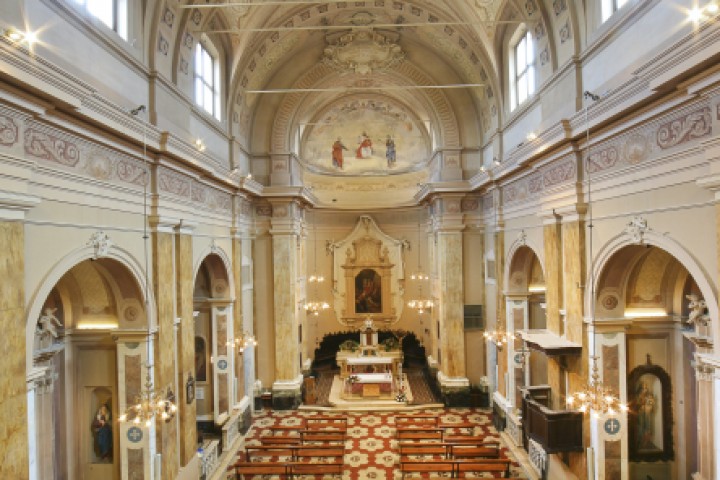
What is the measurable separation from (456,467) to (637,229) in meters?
6.51

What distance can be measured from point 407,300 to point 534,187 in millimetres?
12043

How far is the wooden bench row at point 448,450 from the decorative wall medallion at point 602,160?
6962 millimetres

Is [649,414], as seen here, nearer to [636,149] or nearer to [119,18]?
[636,149]

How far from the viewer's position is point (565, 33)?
9562 mm

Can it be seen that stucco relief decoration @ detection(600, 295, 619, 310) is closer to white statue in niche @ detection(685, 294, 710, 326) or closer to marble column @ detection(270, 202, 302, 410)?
white statue in niche @ detection(685, 294, 710, 326)

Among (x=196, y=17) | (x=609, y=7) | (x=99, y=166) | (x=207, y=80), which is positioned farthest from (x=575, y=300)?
(x=207, y=80)

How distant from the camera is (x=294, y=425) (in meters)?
15.1

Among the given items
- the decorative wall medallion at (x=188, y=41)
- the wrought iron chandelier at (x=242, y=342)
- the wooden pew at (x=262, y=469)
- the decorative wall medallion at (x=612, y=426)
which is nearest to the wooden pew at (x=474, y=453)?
the decorative wall medallion at (x=612, y=426)

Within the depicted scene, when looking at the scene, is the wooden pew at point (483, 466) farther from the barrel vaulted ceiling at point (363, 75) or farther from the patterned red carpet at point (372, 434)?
the barrel vaulted ceiling at point (363, 75)

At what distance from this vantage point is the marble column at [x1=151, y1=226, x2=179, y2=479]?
352 inches

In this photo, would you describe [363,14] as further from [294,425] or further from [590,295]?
[294,425]

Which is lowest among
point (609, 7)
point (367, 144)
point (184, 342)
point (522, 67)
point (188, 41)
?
point (184, 342)

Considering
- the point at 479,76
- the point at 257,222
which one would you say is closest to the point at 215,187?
the point at 257,222

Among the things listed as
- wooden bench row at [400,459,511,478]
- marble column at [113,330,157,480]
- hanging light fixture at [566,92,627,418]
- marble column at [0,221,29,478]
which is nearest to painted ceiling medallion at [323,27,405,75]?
hanging light fixture at [566,92,627,418]
